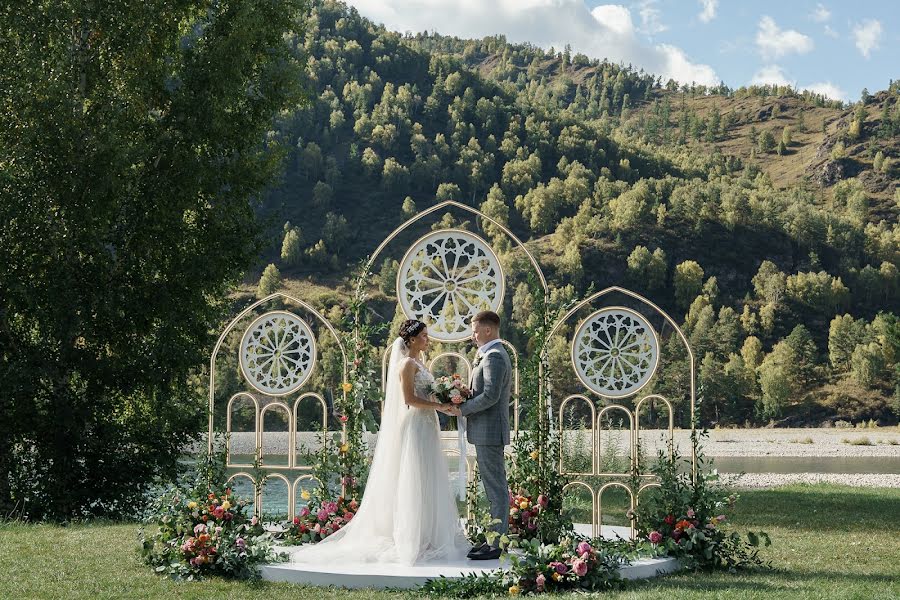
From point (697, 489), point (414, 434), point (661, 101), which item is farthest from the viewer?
point (661, 101)

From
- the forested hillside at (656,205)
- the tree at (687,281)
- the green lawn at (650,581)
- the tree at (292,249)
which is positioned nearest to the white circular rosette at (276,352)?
the green lawn at (650,581)

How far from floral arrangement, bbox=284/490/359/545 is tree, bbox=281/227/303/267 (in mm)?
65030

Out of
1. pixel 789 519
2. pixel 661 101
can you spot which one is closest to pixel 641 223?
pixel 661 101

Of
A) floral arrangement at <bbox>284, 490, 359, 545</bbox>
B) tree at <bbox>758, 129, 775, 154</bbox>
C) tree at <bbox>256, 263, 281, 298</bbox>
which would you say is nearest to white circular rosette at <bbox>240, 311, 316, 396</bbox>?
floral arrangement at <bbox>284, 490, 359, 545</bbox>

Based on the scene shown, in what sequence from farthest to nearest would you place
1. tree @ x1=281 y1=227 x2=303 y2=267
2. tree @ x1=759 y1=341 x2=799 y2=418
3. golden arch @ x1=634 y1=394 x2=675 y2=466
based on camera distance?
tree @ x1=281 y1=227 x2=303 y2=267 → tree @ x1=759 y1=341 x2=799 y2=418 → golden arch @ x1=634 y1=394 x2=675 y2=466

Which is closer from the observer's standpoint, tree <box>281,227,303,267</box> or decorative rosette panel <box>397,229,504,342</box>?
decorative rosette panel <box>397,229,504,342</box>

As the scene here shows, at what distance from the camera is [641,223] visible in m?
79.8

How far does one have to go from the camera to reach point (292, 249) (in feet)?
242

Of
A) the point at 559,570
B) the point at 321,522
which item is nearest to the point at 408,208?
the point at 321,522

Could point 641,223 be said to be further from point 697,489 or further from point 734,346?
point 697,489

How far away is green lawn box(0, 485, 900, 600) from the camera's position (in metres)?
6.41

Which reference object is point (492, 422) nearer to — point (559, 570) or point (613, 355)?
point (559, 570)

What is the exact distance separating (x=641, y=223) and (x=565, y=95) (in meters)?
57.8

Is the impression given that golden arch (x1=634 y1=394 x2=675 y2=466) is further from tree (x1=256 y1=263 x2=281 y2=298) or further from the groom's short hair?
tree (x1=256 y1=263 x2=281 y2=298)
